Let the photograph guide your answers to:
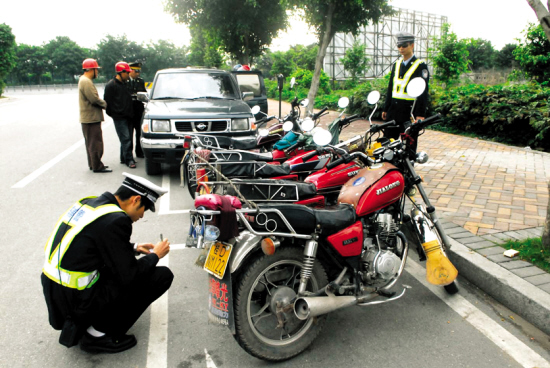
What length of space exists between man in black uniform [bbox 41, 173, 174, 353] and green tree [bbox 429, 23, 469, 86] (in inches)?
658

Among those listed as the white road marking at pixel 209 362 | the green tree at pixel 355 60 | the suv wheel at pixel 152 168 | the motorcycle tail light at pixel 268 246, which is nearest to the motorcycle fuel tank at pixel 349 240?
the motorcycle tail light at pixel 268 246

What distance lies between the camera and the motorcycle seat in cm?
258

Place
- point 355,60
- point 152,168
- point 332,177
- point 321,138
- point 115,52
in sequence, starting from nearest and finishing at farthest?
point 321,138 → point 332,177 → point 152,168 → point 355,60 → point 115,52

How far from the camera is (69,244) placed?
256 centimetres

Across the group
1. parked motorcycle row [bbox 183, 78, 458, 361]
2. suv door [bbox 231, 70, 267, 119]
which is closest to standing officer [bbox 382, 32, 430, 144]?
parked motorcycle row [bbox 183, 78, 458, 361]

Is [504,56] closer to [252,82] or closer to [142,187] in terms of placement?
[252,82]

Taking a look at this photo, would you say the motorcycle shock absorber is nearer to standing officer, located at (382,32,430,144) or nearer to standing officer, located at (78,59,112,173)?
standing officer, located at (382,32,430,144)

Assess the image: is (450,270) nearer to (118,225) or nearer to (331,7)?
(118,225)

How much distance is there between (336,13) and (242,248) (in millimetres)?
11510

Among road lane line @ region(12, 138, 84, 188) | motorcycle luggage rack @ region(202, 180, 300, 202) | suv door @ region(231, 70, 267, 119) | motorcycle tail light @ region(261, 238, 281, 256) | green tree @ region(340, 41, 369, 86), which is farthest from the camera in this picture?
green tree @ region(340, 41, 369, 86)

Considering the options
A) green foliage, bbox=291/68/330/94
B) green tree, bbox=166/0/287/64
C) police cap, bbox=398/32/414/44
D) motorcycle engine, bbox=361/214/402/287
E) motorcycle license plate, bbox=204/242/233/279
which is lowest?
motorcycle engine, bbox=361/214/402/287

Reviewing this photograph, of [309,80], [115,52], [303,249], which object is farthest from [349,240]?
[115,52]

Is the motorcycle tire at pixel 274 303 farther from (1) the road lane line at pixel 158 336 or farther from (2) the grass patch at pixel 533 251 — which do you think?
(2) the grass patch at pixel 533 251

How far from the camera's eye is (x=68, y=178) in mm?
7375
